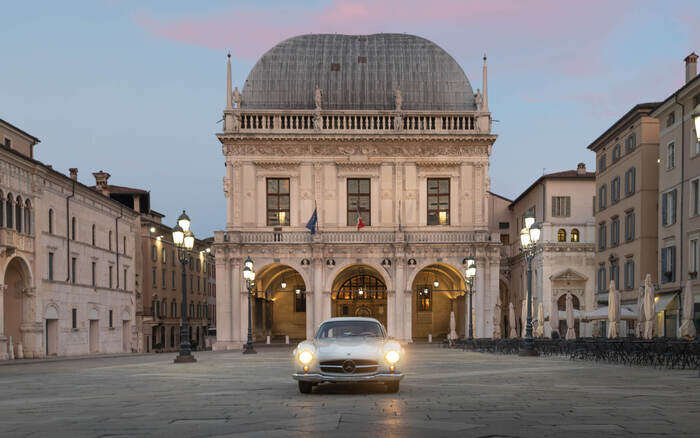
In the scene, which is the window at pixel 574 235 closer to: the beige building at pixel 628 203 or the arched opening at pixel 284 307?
the beige building at pixel 628 203

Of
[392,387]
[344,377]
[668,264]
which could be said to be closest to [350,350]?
[344,377]

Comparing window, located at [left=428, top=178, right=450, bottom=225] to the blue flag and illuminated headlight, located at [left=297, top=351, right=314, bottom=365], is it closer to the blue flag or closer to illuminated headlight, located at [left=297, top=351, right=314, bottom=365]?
the blue flag

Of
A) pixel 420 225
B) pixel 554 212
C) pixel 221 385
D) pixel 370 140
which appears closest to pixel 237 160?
pixel 370 140

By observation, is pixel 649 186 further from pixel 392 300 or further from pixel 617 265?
pixel 392 300

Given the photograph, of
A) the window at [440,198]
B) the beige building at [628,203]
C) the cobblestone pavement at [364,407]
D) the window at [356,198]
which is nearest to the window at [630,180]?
the beige building at [628,203]

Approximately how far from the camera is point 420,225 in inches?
2414

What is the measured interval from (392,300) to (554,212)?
15783 millimetres

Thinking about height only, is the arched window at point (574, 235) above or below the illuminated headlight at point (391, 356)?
above

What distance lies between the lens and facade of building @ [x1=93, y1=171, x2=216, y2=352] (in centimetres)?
7317

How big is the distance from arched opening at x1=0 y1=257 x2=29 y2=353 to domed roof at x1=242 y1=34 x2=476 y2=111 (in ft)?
74.7

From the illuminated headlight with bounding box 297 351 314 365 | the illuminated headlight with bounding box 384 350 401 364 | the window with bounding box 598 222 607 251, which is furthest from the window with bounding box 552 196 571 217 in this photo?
the illuminated headlight with bounding box 297 351 314 365

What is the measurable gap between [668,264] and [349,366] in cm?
3321

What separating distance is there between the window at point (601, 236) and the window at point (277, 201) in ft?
73.8

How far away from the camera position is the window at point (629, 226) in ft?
165
